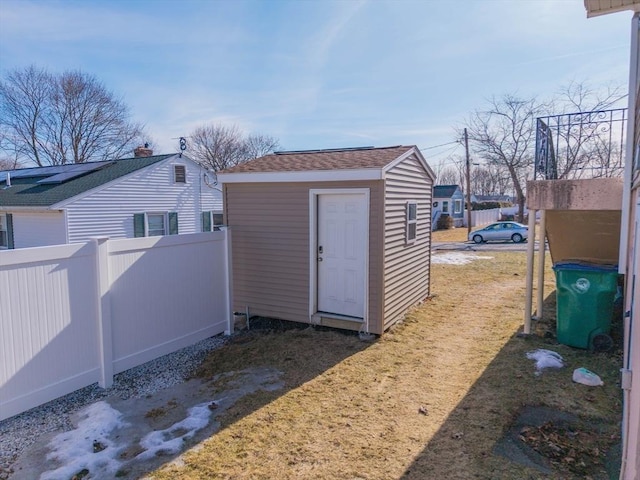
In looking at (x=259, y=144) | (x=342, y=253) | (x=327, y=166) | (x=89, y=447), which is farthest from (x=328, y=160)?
(x=259, y=144)

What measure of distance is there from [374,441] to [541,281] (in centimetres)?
417

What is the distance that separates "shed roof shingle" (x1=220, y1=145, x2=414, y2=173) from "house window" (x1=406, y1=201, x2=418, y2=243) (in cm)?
97

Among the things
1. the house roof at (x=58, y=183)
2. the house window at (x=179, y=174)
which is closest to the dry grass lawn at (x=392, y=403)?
the house roof at (x=58, y=183)

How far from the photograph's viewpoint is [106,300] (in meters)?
4.21

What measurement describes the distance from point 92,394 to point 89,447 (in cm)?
103

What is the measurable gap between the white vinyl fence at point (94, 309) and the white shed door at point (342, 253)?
1.66m

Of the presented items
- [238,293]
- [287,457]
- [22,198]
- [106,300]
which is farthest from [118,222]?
[287,457]

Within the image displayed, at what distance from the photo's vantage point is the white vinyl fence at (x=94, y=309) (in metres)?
3.50

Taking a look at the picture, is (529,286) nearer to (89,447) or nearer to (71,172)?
(89,447)

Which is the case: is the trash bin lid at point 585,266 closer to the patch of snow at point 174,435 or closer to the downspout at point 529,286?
the downspout at point 529,286

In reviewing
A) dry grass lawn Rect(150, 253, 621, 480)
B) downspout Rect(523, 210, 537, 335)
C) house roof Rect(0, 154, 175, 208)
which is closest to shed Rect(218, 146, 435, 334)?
dry grass lawn Rect(150, 253, 621, 480)

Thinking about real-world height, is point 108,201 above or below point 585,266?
above

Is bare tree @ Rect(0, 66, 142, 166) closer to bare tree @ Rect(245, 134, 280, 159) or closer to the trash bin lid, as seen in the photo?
bare tree @ Rect(245, 134, 280, 159)

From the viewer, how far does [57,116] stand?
84.5 feet
